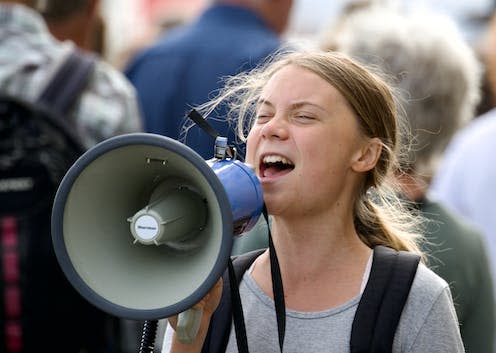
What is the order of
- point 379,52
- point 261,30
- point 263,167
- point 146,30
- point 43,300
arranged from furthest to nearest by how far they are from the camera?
point 146,30 < point 261,30 < point 379,52 < point 43,300 < point 263,167

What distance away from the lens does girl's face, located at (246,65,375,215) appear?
8.44ft

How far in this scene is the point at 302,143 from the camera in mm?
2574

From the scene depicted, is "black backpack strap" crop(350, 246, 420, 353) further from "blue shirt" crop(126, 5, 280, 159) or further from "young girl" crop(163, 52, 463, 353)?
"blue shirt" crop(126, 5, 280, 159)

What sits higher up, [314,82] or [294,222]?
[314,82]

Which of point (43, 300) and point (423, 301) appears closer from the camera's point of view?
point (423, 301)

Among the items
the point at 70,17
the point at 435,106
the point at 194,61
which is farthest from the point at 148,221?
the point at 194,61

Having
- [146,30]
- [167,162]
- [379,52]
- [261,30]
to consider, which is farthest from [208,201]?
[146,30]

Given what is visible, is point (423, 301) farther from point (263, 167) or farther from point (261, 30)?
point (261, 30)

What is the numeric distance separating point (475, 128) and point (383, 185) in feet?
8.21

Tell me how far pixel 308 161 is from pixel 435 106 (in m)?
1.58

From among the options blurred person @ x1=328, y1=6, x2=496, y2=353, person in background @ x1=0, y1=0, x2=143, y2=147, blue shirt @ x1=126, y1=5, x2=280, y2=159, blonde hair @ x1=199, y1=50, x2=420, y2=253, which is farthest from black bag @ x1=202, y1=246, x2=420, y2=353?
blue shirt @ x1=126, y1=5, x2=280, y2=159

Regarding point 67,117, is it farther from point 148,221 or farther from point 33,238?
point 148,221

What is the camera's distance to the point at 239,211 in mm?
2385

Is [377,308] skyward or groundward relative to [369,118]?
groundward
